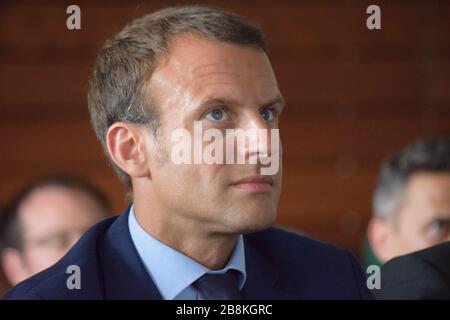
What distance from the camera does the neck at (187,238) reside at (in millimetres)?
1010

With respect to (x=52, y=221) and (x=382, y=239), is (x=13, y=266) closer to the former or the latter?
(x=52, y=221)

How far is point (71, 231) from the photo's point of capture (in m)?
1.56

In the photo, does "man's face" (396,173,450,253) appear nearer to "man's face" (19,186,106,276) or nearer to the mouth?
"man's face" (19,186,106,276)

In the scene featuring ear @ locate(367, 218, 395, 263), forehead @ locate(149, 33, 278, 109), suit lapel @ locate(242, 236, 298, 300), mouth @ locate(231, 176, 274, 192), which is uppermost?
forehead @ locate(149, 33, 278, 109)

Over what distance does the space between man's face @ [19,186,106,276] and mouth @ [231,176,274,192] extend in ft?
2.09

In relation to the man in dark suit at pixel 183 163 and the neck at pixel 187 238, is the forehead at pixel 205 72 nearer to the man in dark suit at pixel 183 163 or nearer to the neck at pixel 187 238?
the man in dark suit at pixel 183 163

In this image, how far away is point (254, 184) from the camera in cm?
97

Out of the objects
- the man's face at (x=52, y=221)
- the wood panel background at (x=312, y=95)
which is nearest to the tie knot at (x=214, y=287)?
the man's face at (x=52, y=221)

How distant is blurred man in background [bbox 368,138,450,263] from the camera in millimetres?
1758

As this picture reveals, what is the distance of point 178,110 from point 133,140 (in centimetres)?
8

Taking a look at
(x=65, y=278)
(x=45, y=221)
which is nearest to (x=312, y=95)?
(x=45, y=221)

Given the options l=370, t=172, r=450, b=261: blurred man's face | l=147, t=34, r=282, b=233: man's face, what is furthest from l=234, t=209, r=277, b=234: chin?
l=370, t=172, r=450, b=261: blurred man's face

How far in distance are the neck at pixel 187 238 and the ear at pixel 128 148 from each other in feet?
0.13
